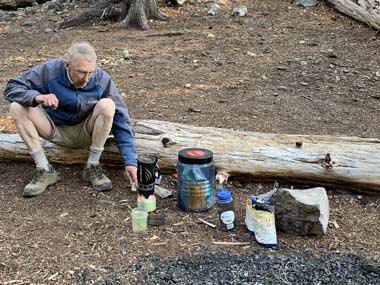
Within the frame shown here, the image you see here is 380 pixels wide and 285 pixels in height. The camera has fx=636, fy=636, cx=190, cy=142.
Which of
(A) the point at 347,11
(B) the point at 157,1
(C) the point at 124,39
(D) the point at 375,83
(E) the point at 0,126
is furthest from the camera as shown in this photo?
(B) the point at 157,1

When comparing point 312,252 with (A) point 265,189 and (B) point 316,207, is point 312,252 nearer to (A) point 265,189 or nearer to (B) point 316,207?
(B) point 316,207

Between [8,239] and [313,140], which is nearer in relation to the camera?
[8,239]

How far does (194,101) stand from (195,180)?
2.62 meters

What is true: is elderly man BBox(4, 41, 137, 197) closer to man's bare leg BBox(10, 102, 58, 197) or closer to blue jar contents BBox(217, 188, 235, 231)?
man's bare leg BBox(10, 102, 58, 197)

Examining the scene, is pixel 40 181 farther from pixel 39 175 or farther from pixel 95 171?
pixel 95 171

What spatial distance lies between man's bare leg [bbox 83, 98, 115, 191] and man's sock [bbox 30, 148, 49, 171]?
299 mm

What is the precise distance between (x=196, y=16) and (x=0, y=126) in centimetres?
581

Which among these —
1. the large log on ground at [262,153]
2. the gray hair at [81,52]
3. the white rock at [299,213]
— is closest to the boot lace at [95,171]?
the large log on ground at [262,153]

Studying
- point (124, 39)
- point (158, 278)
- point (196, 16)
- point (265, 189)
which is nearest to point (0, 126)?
point (265, 189)

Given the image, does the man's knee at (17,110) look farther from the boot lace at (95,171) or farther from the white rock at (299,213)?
the white rock at (299,213)

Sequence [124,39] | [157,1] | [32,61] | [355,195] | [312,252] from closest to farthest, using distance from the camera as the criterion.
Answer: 1. [312,252]
2. [355,195]
3. [32,61]
4. [124,39]
5. [157,1]

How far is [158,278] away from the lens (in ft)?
11.6

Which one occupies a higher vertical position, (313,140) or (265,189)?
(313,140)

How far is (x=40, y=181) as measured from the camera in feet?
15.2
